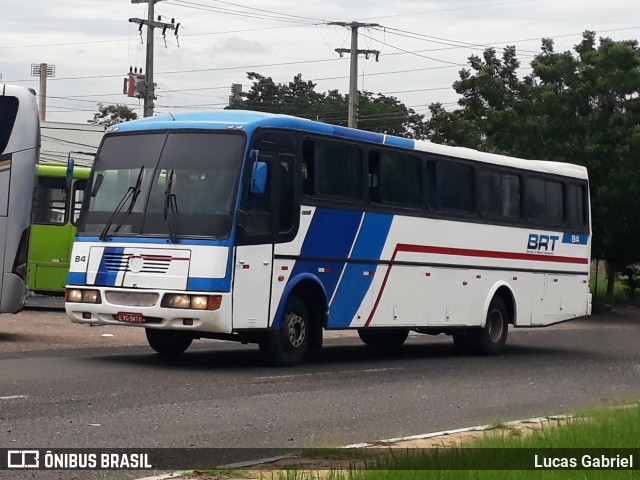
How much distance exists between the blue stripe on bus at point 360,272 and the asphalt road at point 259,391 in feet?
2.33

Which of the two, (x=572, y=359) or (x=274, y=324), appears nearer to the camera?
(x=274, y=324)

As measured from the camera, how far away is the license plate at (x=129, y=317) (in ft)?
52.1

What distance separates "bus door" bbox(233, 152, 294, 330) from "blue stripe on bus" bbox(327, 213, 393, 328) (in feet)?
5.06

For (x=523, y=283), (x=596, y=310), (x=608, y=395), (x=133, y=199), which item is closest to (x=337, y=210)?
(x=133, y=199)

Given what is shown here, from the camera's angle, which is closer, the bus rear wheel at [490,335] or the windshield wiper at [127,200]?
the windshield wiper at [127,200]

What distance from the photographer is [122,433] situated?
10602mm

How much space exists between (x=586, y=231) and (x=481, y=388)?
367 inches

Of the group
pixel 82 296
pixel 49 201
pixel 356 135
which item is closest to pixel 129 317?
pixel 82 296

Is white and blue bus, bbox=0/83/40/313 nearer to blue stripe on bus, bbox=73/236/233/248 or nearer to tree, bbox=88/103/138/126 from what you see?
blue stripe on bus, bbox=73/236/233/248

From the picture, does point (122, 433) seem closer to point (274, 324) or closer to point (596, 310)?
point (274, 324)

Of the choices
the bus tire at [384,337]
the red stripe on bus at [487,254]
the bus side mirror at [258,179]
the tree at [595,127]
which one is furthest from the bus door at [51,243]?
the tree at [595,127]

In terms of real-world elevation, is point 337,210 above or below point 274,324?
above

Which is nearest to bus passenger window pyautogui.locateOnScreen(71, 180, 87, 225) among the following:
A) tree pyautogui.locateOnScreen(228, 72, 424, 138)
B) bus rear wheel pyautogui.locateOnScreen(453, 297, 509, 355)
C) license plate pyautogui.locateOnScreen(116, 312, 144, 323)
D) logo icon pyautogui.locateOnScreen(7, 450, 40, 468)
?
bus rear wheel pyautogui.locateOnScreen(453, 297, 509, 355)

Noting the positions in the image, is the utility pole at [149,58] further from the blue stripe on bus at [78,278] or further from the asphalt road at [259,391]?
the blue stripe on bus at [78,278]
